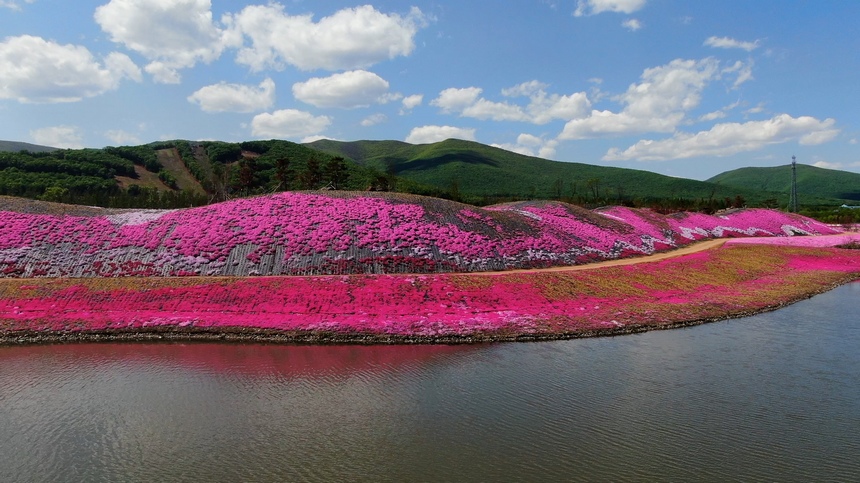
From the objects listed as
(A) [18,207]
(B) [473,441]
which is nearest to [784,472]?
(B) [473,441]

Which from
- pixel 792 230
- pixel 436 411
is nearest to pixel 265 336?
pixel 436 411

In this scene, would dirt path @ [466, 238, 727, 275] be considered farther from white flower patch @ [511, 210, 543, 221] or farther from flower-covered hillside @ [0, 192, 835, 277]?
white flower patch @ [511, 210, 543, 221]

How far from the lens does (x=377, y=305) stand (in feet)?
84.0

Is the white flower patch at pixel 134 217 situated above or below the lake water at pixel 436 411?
above

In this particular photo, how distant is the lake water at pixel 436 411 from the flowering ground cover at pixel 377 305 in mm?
1508

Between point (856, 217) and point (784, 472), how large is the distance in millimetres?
107353

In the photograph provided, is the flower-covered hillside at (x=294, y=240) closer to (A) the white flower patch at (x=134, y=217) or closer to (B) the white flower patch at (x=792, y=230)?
(A) the white flower patch at (x=134, y=217)

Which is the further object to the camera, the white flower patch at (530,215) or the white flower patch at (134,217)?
the white flower patch at (530,215)

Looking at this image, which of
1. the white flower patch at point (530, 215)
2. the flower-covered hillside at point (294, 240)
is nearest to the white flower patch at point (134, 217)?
the flower-covered hillside at point (294, 240)

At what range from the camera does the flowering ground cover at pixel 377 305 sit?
2308 centimetres

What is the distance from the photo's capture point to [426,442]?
42.0 ft

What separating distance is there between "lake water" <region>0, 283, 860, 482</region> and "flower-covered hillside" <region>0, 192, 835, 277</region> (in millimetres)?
10175

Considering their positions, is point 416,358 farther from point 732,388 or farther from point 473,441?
point 732,388

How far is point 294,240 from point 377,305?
415 inches
